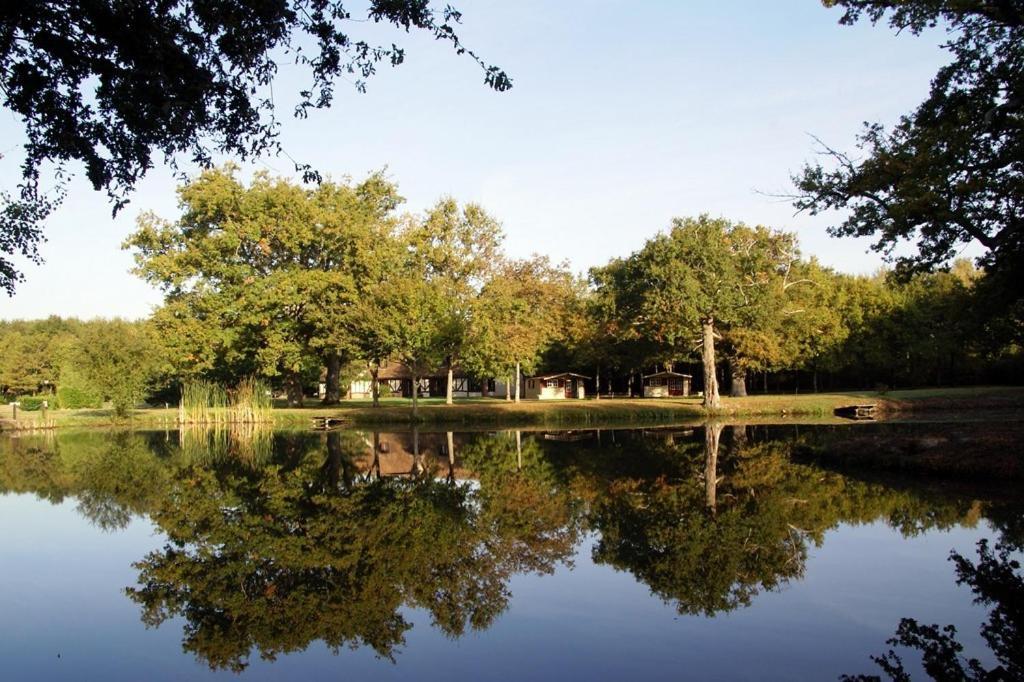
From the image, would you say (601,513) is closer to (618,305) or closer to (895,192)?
(895,192)

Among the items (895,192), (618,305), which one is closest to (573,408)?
(618,305)

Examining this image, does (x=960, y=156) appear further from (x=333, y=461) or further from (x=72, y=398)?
(x=72, y=398)

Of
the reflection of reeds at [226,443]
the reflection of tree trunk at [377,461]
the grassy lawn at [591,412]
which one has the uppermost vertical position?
the grassy lawn at [591,412]

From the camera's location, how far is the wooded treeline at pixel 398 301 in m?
46.0

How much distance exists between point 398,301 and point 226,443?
1624 centimetres

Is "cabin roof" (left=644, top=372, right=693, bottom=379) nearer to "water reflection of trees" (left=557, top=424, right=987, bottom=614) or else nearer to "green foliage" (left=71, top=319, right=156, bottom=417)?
"green foliage" (left=71, top=319, right=156, bottom=417)

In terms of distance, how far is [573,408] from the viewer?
154 ft

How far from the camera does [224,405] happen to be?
44.1m

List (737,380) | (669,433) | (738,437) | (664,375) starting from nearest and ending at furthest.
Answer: (738,437)
(669,433)
(737,380)
(664,375)

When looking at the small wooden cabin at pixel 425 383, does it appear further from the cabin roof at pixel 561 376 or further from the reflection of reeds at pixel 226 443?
the reflection of reeds at pixel 226 443

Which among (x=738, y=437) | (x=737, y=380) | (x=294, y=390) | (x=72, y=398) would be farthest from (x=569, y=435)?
(x=72, y=398)

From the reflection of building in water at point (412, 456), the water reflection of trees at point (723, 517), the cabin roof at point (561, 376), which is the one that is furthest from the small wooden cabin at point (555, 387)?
the water reflection of trees at point (723, 517)

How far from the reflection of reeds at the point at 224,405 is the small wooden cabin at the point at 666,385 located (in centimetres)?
4061

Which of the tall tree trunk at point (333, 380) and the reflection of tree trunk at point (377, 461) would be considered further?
the tall tree trunk at point (333, 380)
